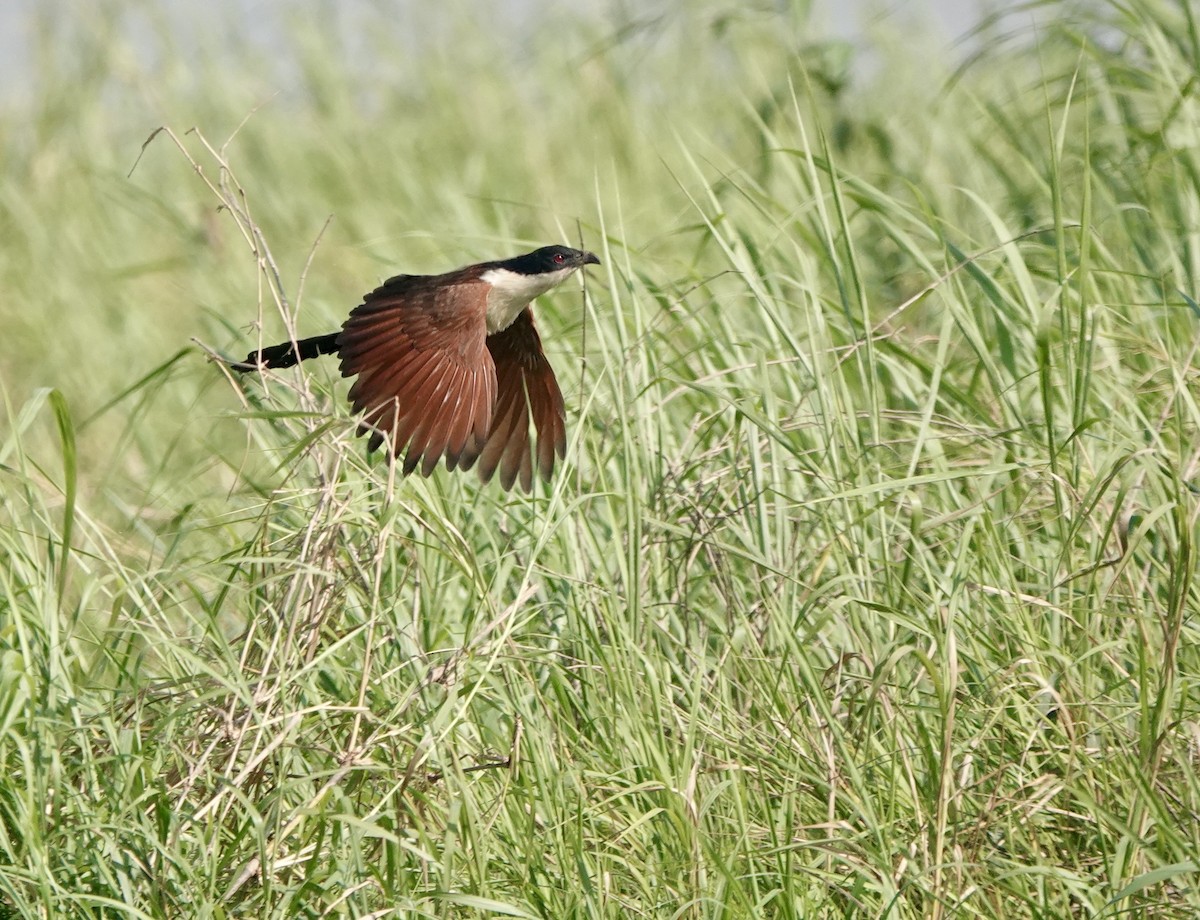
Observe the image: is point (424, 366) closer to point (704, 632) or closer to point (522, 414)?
point (522, 414)

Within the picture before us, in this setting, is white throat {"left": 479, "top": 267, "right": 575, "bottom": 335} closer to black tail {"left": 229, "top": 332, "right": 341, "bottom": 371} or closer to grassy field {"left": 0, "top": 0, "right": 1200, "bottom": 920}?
grassy field {"left": 0, "top": 0, "right": 1200, "bottom": 920}

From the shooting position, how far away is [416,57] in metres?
7.43

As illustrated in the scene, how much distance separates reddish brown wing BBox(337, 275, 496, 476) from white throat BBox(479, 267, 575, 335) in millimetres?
109

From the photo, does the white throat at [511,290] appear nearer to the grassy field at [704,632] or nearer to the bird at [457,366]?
the bird at [457,366]

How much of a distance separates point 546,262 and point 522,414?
1.16 feet

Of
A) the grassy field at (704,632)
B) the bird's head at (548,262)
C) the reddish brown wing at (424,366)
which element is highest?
the bird's head at (548,262)

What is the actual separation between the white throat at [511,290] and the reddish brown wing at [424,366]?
11 cm

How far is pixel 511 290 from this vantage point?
122 inches

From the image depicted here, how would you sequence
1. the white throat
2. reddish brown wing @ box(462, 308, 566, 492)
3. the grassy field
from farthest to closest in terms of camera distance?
the white throat, reddish brown wing @ box(462, 308, 566, 492), the grassy field

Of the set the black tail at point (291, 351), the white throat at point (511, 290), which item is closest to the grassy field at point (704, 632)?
the black tail at point (291, 351)

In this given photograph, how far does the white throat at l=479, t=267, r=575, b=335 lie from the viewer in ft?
10.00

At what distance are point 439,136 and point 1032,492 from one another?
14.9 feet

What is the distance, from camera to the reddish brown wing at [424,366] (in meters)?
2.60

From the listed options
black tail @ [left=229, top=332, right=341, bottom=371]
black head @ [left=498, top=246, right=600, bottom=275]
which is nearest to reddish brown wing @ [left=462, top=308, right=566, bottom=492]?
black head @ [left=498, top=246, right=600, bottom=275]
